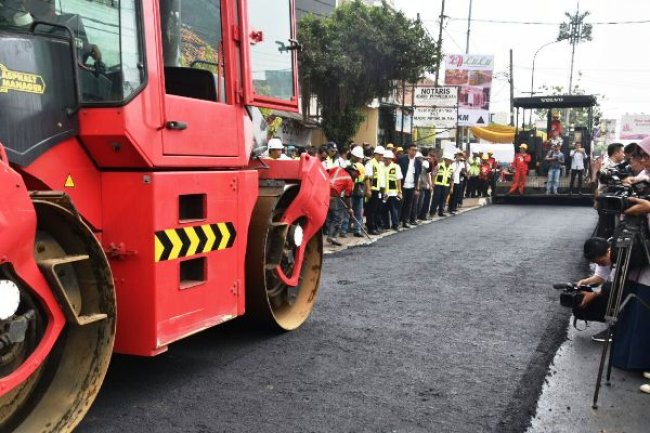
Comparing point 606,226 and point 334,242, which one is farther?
point 334,242

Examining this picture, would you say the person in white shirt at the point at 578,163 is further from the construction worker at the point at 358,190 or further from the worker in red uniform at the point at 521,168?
the construction worker at the point at 358,190

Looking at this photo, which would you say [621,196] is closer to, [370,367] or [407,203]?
[370,367]

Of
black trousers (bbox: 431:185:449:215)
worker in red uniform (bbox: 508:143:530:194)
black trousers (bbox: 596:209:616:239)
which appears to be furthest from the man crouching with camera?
worker in red uniform (bbox: 508:143:530:194)

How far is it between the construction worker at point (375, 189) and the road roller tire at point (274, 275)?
252 inches

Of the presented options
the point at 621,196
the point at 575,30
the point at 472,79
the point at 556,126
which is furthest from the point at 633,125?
the point at 621,196

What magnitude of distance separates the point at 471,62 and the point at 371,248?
51.5 ft

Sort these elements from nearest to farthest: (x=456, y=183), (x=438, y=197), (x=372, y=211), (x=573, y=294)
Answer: (x=573, y=294), (x=372, y=211), (x=438, y=197), (x=456, y=183)

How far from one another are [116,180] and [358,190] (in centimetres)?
850

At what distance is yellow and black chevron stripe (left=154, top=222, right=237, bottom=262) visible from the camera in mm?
3525

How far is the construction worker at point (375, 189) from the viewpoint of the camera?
40.0 feet

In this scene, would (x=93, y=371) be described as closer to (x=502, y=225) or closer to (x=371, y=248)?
(x=371, y=248)

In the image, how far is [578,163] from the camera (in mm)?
18609

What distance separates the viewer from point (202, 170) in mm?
3896

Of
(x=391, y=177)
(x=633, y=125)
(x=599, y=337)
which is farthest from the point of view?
(x=633, y=125)
